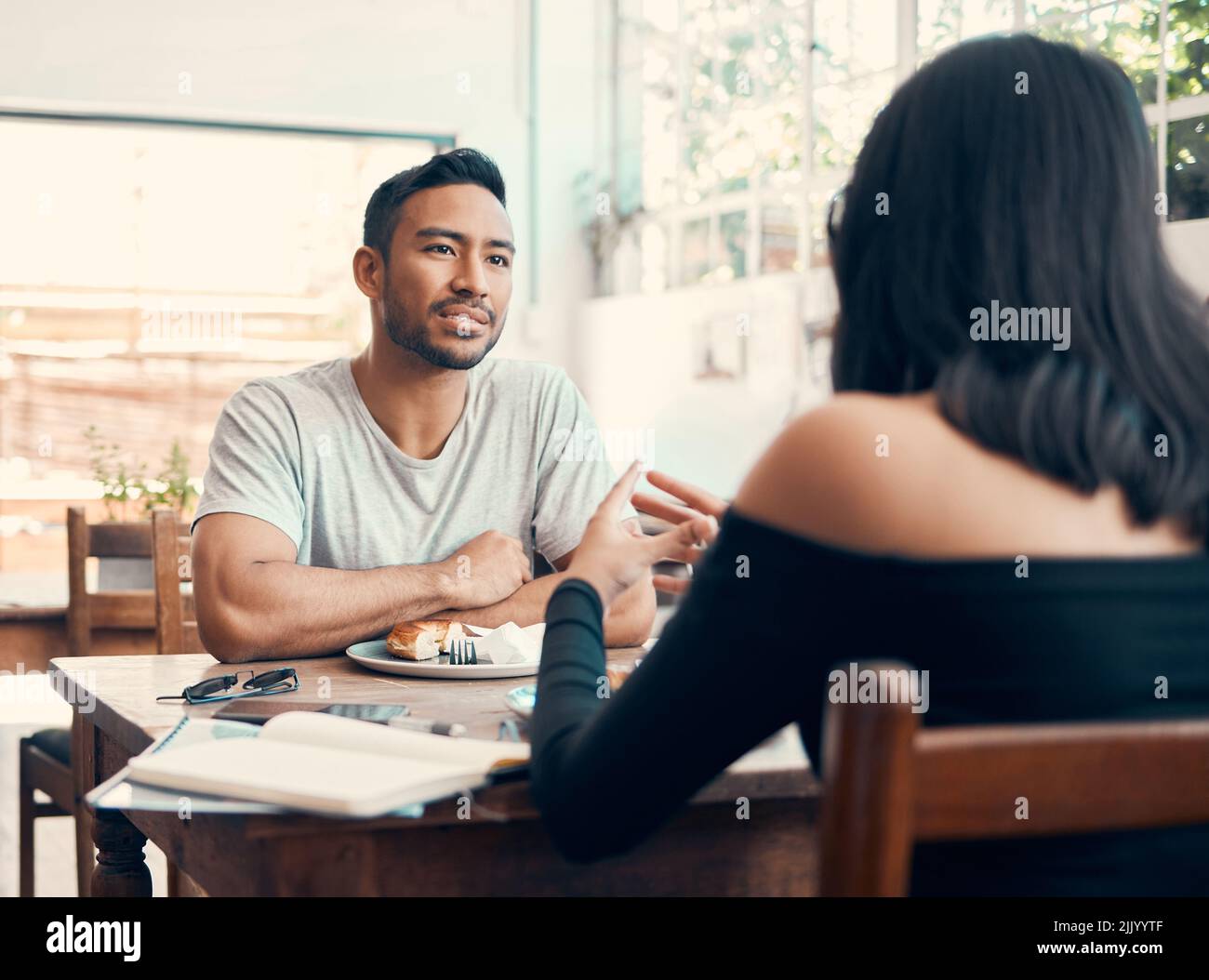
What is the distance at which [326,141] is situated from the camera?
6086mm

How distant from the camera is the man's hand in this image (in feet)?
6.15

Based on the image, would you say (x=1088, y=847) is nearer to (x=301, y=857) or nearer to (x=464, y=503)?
(x=301, y=857)

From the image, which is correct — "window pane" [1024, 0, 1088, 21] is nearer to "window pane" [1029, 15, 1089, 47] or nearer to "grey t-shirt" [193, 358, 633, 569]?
"window pane" [1029, 15, 1089, 47]

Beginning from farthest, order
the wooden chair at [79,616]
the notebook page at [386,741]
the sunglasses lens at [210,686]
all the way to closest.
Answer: the wooden chair at [79,616] < the sunglasses lens at [210,686] < the notebook page at [386,741]

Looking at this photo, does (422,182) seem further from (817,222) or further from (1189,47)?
(817,222)

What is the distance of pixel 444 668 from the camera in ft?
5.08

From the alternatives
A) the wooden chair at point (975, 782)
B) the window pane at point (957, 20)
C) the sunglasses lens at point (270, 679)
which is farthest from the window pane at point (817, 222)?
the wooden chair at point (975, 782)

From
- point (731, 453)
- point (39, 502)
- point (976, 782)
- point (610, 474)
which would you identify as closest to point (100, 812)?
point (610, 474)

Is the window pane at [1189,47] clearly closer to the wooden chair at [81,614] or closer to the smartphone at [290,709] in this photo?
the wooden chair at [81,614]

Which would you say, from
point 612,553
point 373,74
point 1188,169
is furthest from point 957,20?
point 612,553

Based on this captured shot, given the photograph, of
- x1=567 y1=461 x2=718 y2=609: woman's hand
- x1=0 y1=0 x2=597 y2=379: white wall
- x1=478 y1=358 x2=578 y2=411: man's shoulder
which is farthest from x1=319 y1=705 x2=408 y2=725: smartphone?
x1=0 y1=0 x2=597 y2=379: white wall

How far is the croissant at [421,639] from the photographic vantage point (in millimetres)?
1633

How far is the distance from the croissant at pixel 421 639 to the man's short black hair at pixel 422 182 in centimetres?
80

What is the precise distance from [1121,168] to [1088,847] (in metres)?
0.47
